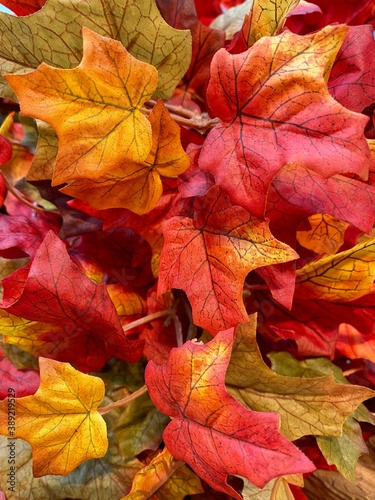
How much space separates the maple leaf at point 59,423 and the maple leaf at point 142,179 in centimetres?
7

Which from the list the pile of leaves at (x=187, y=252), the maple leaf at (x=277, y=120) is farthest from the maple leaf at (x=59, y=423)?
the maple leaf at (x=277, y=120)

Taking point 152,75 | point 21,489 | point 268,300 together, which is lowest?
point 21,489

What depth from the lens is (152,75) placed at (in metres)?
0.22

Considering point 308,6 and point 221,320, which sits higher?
point 308,6

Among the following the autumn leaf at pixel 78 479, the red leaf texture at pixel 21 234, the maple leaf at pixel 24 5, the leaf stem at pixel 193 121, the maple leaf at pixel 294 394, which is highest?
the maple leaf at pixel 24 5

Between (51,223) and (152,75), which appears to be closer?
(152,75)

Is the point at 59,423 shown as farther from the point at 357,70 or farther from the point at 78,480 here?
the point at 357,70

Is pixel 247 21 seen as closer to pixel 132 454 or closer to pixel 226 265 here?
pixel 226 265

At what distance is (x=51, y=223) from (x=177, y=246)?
0.37 feet

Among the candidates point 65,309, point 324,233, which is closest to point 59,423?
point 65,309

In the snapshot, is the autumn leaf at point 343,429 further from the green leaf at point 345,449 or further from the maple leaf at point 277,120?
the maple leaf at point 277,120

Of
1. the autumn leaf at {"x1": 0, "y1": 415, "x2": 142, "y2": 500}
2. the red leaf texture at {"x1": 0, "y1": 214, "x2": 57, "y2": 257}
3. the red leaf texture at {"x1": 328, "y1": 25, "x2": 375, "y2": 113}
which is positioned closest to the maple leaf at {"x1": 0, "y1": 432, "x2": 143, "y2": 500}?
the autumn leaf at {"x1": 0, "y1": 415, "x2": 142, "y2": 500}

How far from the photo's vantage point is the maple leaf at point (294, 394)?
0.25 meters

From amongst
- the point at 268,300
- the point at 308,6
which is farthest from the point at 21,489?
the point at 308,6
